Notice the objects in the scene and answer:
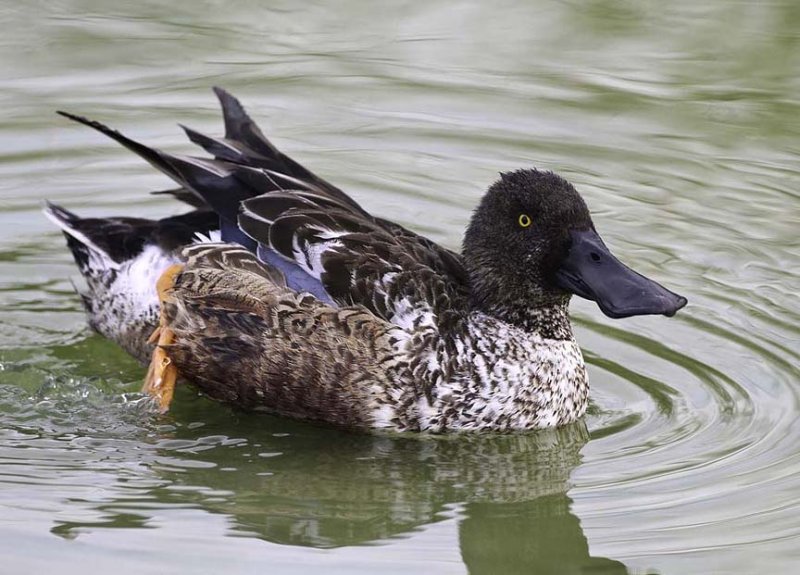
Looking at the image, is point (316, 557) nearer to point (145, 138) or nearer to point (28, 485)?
point (28, 485)

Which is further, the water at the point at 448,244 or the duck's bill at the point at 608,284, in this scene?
the duck's bill at the point at 608,284

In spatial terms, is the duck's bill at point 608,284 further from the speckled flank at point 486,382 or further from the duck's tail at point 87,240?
the duck's tail at point 87,240

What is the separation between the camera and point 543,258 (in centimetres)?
732

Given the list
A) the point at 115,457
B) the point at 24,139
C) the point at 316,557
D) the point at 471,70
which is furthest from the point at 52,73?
the point at 316,557

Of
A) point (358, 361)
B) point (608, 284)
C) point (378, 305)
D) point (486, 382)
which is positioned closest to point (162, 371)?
point (358, 361)

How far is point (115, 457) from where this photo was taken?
6.83 m

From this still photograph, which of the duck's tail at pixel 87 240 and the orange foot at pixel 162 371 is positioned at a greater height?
the duck's tail at pixel 87 240

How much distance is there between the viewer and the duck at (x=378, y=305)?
7.20 m

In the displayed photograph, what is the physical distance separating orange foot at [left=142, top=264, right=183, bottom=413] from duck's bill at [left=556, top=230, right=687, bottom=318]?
1.88m

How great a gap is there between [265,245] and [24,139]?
3.47m

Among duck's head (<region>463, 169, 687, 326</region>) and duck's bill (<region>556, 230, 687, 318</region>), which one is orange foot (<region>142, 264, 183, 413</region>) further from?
duck's bill (<region>556, 230, 687, 318</region>)

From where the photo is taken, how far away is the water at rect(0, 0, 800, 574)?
20.5 ft

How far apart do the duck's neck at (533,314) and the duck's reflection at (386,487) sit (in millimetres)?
482

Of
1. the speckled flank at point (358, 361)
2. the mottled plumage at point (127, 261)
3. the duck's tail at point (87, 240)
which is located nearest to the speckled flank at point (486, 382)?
the speckled flank at point (358, 361)
